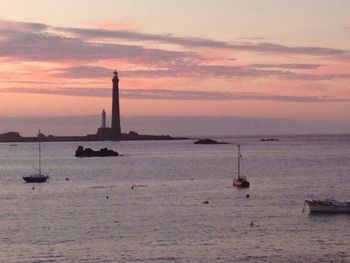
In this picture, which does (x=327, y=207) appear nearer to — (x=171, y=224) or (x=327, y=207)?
(x=327, y=207)

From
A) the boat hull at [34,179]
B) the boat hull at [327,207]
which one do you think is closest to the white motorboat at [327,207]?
the boat hull at [327,207]

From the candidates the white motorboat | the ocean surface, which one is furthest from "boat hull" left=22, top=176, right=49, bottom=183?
the white motorboat

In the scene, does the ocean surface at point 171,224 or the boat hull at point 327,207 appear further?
the boat hull at point 327,207

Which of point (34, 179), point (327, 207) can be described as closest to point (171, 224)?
point (327, 207)

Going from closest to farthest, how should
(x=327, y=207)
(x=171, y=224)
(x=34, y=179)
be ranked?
(x=171, y=224) → (x=327, y=207) → (x=34, y=179)

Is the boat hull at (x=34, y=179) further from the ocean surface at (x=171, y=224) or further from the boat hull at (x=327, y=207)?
the boat hull at (x=327, y=207)

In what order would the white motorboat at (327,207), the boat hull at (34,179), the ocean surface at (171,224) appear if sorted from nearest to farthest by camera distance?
the ocean surface at (171,224) → the white motorboat at (327,207) → the boat hull at (34,179)

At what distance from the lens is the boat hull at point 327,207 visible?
6431 centimetres

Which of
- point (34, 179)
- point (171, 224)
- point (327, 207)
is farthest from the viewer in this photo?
point (34, 179)

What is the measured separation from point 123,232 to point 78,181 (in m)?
59.9

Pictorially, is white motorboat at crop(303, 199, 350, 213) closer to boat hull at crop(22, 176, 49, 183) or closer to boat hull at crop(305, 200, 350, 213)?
boat hull at crop(305, 200, 350, 213)

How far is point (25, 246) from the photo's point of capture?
157 feet

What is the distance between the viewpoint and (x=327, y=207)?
6475 centimetres

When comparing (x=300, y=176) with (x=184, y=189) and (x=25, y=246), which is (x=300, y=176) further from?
(x=25, y=246)
